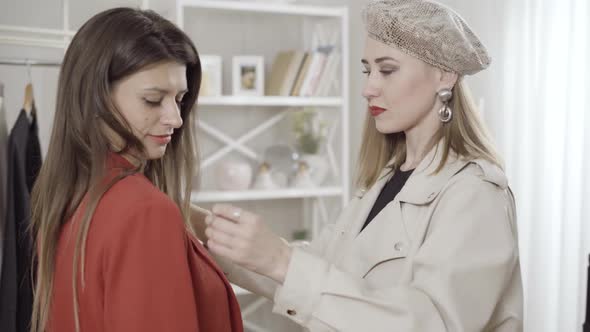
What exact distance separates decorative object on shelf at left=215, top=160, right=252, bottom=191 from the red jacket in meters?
2.24

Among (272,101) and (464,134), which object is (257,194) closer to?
(272,101)

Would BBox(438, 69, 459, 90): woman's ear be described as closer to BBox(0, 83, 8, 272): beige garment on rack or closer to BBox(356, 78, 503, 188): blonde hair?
BBox(356, 78, 503, 188): blonde hair

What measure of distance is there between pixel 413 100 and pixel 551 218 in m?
1.40

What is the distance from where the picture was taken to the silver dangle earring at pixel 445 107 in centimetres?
167

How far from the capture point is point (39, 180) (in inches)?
56.8

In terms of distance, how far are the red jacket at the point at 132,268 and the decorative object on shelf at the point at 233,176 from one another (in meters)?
2.24

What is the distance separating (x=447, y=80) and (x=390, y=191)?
0.36 m

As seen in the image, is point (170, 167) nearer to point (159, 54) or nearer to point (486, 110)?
point (159, 54)

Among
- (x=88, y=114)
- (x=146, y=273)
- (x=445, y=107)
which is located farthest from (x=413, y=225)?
(x=88, y=114)

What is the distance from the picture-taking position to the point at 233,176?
356cm

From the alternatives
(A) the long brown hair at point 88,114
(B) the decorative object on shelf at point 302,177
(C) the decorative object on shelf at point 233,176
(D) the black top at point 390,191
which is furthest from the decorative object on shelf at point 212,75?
(A) the long brown hair at point 88,114

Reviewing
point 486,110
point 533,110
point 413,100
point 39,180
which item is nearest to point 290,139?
point 486,110

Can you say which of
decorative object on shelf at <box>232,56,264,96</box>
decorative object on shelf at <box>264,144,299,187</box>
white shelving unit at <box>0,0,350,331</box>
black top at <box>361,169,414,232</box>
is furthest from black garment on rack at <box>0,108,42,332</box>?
decorative object on shelf at <box>264,144,299,187</box>

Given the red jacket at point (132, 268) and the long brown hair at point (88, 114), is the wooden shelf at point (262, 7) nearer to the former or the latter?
the long brown hair at point (88, 114)
